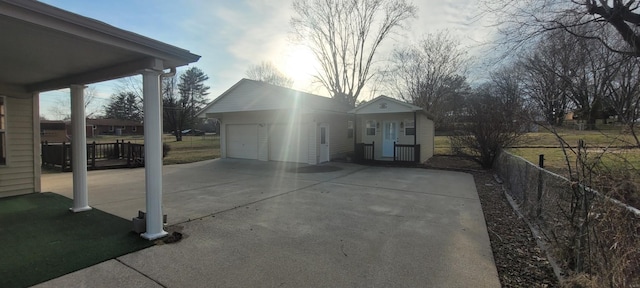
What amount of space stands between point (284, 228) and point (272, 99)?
9.65 meters

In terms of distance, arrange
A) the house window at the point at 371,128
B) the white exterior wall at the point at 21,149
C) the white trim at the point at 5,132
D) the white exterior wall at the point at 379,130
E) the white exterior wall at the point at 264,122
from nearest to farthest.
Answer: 1. the white trim at the point at 5,132
2. the white exterior wall at the point at 21,149
3. the white exterior wall at the point at 264,122
4. the white exterior wall at the point at 379,130
5. the house window at the point at 371,128

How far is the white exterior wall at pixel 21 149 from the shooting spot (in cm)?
661

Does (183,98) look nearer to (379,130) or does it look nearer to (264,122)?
(264,122)

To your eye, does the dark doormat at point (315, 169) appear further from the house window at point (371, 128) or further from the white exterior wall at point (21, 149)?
the white exterior wall at point (21, 149)

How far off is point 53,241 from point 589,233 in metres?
6.08

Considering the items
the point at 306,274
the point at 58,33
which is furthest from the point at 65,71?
the point at 306,274

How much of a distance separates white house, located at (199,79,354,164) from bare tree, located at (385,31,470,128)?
17.7 meters

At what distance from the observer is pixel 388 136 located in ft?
48.8

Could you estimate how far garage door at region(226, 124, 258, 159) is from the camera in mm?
15367

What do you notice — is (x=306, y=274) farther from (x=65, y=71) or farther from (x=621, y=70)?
(x=621, y=70)

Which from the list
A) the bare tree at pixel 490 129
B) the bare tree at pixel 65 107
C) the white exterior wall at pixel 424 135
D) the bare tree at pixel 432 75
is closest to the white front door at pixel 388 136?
the white exterior wall at pixel 424 135

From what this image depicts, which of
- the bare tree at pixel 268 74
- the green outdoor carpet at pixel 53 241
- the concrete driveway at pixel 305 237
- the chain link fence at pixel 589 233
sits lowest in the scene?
the concrete driveway at pixel 305 237

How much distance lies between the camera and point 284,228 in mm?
4777

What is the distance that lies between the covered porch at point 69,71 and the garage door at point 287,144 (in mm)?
8940
